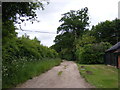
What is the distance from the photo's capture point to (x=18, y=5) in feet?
28.1

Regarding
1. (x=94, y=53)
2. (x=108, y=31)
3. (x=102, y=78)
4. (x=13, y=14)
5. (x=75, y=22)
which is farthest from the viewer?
(x=75, y=22)

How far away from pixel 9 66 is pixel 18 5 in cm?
328

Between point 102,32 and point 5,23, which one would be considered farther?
point 102,32

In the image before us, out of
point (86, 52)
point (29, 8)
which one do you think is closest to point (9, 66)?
point (29, 8)

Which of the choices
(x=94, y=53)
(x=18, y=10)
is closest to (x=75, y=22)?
(x=94, y=53)

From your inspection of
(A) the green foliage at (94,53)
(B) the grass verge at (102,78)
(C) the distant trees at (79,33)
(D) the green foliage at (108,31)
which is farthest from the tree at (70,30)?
(B) the grass verge at (102,78)

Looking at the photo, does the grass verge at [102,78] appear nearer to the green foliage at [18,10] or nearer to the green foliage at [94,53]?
the green foliage at [18,10]

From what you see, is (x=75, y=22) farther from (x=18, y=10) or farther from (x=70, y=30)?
(x=18, y=10)

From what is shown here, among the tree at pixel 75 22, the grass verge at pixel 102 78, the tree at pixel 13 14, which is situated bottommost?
the grass verge at pixel 102 78

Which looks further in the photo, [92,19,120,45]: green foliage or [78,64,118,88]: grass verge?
[92,19,120,45]: green foliage

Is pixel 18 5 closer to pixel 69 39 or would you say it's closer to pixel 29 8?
pixel 29 8

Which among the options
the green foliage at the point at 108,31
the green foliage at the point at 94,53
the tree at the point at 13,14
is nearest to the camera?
the tree at the point at 13,14

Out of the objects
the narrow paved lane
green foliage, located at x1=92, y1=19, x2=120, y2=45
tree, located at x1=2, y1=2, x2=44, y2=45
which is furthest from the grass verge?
green foliage, located at x1=92, y1=19, x2=120, y2=45

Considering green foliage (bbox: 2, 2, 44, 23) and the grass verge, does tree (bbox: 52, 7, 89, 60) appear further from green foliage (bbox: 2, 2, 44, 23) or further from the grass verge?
green foliage (bbox: 2, 2, 44, 23)
